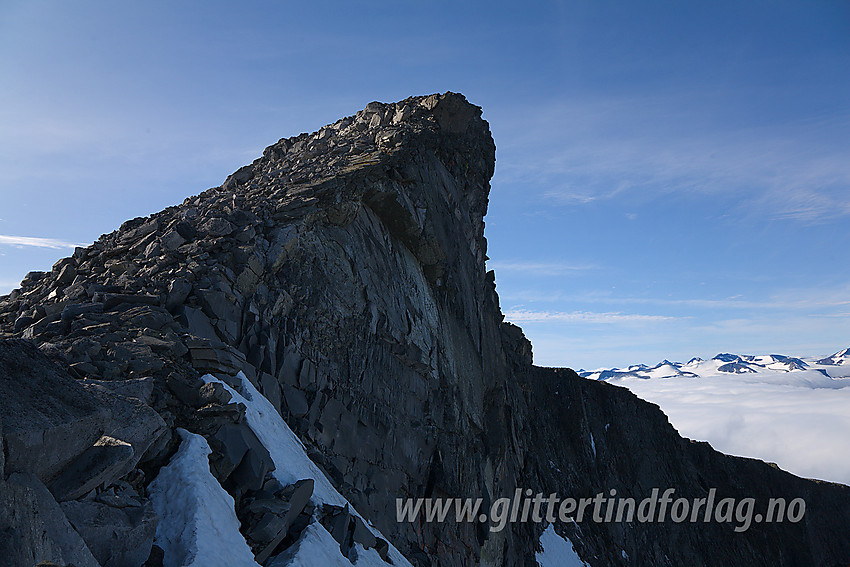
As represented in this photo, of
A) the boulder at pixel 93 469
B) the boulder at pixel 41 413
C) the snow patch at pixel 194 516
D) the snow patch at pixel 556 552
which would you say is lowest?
the snow patch at pixel 556 552

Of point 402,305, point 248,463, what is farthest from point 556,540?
point 248,463

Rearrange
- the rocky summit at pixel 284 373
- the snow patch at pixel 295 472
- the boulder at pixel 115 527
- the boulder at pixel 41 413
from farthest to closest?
the snow patch at pixel 295 472
the rocky summit at pixel 284 373
the boulder at pixel 115 527
the boulder at pixel 41 413

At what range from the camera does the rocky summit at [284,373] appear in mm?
8734

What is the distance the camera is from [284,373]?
19.4m

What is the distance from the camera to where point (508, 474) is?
3809 cm

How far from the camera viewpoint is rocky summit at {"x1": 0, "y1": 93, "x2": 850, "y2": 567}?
28.7 feet

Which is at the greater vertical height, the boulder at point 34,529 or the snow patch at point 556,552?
the boulder at point 34,529

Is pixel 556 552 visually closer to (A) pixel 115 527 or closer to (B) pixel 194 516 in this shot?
(B) pixel 194 516

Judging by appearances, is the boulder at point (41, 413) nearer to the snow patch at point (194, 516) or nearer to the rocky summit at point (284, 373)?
the rocky summit at point (284, 373)

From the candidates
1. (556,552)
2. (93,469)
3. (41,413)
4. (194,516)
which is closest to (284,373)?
(194,516)

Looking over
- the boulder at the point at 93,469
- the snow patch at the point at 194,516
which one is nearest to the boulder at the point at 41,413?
the boulder at the point at 93,469

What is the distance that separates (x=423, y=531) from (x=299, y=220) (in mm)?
13571

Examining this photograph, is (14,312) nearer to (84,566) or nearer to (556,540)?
(84,566)

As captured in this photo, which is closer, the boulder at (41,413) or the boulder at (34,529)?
the boulder at (34,529)
